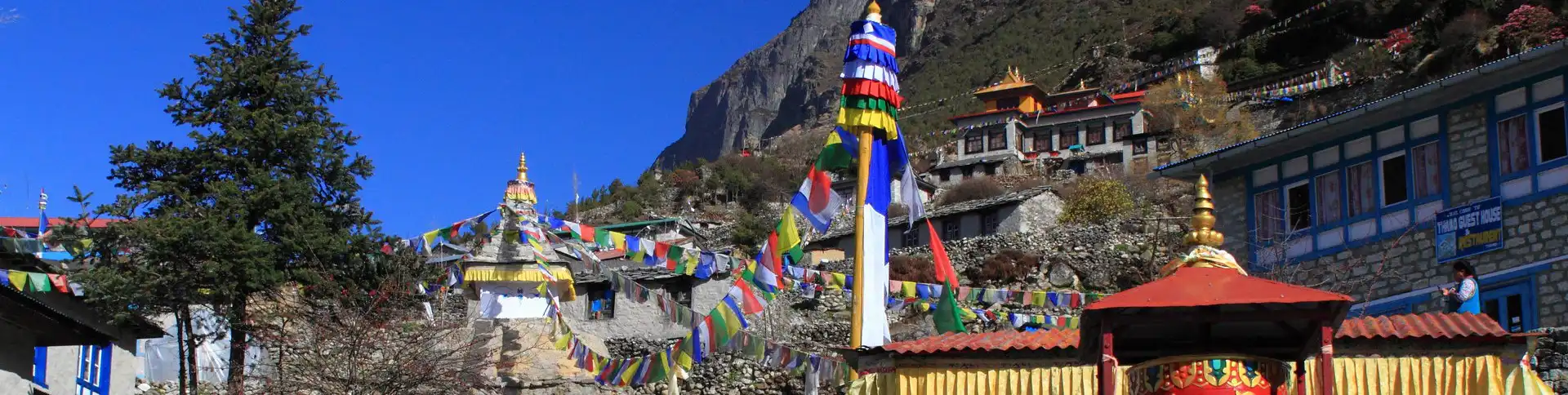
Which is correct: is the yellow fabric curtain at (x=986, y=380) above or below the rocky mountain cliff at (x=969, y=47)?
below

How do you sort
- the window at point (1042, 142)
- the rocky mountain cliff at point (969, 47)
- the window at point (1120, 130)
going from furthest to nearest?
the rocky mountain cliff at point (969, 47) → the window at point (1042, 142) → the window at point (1120, 130)

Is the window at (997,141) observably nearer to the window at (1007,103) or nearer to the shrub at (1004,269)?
the window at (1007,103)

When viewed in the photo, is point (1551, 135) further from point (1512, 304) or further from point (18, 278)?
point (18, 278)

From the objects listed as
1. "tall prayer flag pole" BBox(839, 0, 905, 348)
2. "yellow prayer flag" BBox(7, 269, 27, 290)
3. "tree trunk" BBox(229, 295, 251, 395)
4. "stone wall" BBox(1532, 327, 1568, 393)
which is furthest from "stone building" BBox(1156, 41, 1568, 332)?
"yellow prayer flag" BBox(7, 269, 27, 290)

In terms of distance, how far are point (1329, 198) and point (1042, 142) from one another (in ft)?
160

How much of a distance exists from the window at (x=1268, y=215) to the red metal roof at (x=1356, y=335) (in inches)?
511

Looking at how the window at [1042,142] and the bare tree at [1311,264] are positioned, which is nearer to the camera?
the bare tree at [1311,264]

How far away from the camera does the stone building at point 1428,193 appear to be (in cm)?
2002

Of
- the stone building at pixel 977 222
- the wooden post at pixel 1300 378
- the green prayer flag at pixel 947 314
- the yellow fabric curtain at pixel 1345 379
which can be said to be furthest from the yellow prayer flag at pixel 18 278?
the stone building at pixel 977 222

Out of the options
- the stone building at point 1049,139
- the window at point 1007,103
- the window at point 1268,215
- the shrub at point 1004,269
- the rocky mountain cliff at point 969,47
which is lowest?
the window at point 1268,215

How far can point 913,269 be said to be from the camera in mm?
42719

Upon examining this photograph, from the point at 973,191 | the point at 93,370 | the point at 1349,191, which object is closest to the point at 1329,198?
the point at 1349,191

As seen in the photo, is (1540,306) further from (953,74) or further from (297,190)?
(953,74)

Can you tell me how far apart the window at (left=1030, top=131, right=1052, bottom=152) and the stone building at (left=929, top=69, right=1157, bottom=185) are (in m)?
0.04
